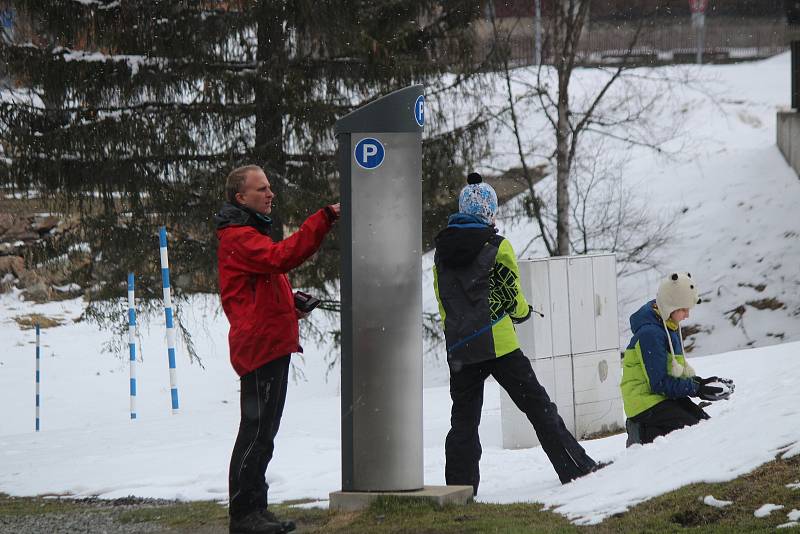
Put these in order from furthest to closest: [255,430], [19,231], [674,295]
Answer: [19,231], [674,295], [255,430]

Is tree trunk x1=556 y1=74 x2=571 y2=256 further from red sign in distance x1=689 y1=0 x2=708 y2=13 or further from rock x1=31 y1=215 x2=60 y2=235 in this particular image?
red sign in distance x1=689 y1=0 x2=708 y2=13

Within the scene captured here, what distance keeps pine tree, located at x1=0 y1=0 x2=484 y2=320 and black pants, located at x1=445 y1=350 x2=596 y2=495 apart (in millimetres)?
8725

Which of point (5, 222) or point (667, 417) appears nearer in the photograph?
point (667, 417)

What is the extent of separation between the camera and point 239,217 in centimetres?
532

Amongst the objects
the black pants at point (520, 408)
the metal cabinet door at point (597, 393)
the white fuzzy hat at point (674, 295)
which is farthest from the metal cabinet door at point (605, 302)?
the black pants at point (520, 408)

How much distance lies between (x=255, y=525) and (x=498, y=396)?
704 cm

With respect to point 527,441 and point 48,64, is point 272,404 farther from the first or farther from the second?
point 48,64

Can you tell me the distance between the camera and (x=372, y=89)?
15578mm

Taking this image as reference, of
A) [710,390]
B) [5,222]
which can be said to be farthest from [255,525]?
[5,222]

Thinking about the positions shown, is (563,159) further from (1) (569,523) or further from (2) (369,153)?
(1) (569,523)

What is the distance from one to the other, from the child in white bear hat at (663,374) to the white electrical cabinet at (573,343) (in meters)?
2.41

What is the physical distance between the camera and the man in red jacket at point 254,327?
17.2ft

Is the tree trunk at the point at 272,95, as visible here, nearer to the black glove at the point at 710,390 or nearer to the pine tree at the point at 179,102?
the pine tree at the point at 179,102

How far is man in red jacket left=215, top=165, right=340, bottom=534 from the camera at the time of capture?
5230 mm
